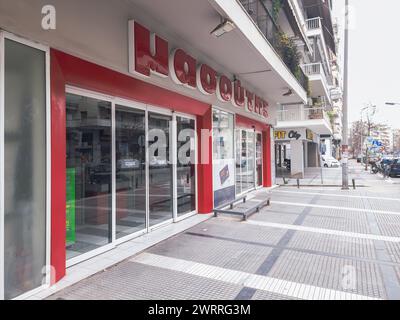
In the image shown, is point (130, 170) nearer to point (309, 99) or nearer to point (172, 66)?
point (172, 66)

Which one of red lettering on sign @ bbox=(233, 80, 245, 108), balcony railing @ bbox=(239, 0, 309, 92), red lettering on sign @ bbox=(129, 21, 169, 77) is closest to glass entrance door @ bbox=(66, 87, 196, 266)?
red lettering on sign @ bbox=(129, 21, 169, 77)

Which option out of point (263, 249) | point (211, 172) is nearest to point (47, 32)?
point (263, 249)

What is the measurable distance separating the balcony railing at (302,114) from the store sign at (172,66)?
1283 centimetres

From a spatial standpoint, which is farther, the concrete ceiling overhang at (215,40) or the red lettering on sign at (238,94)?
the red lettering on sign at (238,94)

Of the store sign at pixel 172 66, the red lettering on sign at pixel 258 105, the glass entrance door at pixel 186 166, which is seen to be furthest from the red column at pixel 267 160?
the glass entrance door at pixel 186 166

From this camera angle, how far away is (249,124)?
1160 cm

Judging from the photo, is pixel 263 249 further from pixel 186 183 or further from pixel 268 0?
pixel 268 0

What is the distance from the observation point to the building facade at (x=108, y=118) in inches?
134

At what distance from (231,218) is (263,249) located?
7.67ft

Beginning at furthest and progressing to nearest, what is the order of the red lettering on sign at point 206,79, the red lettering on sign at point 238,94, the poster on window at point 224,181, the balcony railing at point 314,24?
1. the balcony railing at point 314,24
2. the red lettering on sign at point 238,94
3. the poster on window at point 224,181
4. the red lettering on sign at point 206,79

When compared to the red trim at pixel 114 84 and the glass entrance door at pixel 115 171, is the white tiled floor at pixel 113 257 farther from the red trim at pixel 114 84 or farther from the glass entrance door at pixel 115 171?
A: the red trim at pixel 114 84

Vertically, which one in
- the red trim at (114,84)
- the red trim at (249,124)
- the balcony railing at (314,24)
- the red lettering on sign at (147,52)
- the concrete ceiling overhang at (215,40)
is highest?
the balcony railing at (314,24)

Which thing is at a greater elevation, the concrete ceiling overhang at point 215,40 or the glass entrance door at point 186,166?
the concrete ceiling overhang at point 215,40

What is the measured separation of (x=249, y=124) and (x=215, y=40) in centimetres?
546
